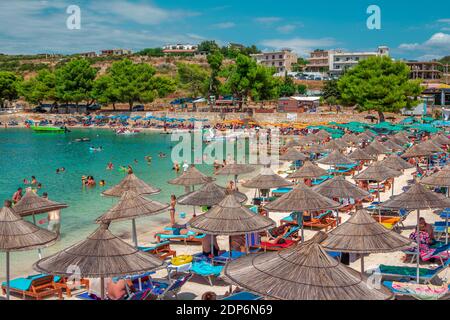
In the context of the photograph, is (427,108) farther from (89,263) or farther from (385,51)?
(89,263)

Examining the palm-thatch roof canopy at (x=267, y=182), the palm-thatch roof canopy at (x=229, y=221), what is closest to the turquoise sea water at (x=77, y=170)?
the palm-thatch roof canopy at (x=267, y=182)

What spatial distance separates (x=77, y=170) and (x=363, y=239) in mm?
25742

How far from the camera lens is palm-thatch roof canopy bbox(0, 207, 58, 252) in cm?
815

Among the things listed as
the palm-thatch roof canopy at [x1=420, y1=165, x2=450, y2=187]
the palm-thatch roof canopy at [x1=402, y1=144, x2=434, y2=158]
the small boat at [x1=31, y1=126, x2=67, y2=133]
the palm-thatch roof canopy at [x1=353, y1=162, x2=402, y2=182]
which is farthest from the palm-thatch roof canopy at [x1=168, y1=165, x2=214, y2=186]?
the small boat at [x1=31, y1=126, x2=67, y2=133]

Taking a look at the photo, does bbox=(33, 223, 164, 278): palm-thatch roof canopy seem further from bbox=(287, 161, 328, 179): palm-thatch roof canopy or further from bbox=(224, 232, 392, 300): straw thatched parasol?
bbox=(287, 161, 328, 179): palm-thatch roof canopy

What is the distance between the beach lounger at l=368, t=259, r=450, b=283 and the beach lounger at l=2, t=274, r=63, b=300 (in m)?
6.55

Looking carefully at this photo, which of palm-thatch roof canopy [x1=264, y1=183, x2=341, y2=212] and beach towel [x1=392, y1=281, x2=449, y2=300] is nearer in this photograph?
beach towel [x1=392, y1=281, x2=449, y2=300]

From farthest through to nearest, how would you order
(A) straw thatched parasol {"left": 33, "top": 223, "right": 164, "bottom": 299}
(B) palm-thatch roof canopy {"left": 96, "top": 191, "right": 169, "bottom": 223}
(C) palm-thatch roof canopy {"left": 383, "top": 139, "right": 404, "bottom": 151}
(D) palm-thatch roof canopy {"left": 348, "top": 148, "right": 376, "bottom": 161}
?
(C) palm-thatch roof canopy {"left": 383, "top": 139, "right": 404, "bottom": 151}, (D) palm-thatch roof canopy {"left": 348, "top": 148, "right": 376, "bottom": 161}, (B) palm-thatch roof canopy {"left": 96, "top": 191, "right": 169, "bottom": 223}, (A) straw thatched parasol {"left": 33, "top": 223, "right": 164, "bottom": 299}

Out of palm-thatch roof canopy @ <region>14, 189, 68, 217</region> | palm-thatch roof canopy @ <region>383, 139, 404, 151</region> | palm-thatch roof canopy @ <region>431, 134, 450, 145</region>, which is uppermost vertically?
palm-thatch roof canopy @ <region>431, 134, 450, 145</region>

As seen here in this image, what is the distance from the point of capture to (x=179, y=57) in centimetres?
11400

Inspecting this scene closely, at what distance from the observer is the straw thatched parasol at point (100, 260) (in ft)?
22.6

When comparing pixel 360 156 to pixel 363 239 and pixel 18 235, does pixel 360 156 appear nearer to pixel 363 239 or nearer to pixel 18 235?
pixel 363 239
